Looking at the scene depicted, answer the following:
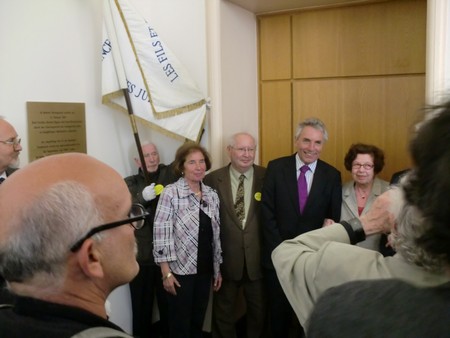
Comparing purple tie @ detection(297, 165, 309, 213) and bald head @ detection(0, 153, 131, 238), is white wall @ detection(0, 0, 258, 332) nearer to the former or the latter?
purple tie @ detection(297, 165, 309, 213)

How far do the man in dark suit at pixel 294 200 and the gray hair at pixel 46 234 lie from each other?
82.8 inches

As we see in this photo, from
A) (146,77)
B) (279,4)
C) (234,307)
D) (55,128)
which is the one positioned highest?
(279,4)

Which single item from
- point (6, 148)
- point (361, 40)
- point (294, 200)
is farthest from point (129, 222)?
point (361, 40)

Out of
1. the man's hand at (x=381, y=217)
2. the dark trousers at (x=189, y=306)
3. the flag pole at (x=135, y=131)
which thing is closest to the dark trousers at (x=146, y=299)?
the dark trousers at (x=189, y=306)

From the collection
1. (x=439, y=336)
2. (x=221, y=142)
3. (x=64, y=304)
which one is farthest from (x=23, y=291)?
(x=221, y=142)

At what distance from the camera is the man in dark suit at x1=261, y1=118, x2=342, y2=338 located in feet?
9.29

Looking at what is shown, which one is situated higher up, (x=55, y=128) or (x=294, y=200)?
(x=55, y=128)

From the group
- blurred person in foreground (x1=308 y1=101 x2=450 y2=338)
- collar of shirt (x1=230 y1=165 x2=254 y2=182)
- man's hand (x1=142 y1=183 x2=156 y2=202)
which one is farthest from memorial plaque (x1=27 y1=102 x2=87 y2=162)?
blurred person in foreground (x1=308 y1=101 x2=450 y2=338)

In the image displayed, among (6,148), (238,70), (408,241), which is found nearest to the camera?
(408,241)

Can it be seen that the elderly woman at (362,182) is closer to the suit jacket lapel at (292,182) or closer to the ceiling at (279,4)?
the suit jacket lapel at (292,182)

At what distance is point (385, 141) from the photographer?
3191 millimetres

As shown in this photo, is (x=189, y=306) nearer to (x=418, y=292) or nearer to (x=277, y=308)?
(x=277, y=308)

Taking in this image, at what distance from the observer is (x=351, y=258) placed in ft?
3.56

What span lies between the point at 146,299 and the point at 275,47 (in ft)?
7.00
